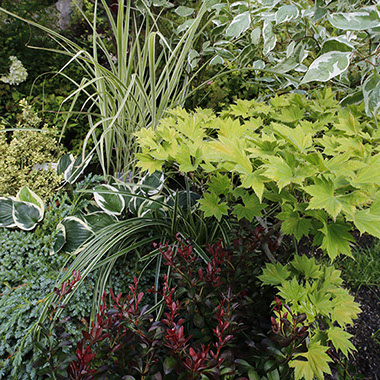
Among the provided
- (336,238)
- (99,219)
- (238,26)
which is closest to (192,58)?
(238,26)

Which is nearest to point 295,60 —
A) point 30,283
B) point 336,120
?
point 336,120

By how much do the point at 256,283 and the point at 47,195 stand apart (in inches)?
52.6

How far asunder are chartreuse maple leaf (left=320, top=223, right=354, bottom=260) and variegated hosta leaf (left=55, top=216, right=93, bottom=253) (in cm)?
109

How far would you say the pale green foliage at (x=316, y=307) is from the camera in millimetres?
814

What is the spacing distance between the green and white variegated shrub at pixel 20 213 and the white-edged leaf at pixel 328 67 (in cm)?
134

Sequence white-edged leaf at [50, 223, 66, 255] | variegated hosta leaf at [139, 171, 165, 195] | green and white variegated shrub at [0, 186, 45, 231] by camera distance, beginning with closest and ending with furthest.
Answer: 1. white-edged leaf at [50, 223, 66, 255]
2. green and white variegated shrub at [0, 186, 45, 231]
3. variegated hosta leaf at [139, 171, 165, 195]

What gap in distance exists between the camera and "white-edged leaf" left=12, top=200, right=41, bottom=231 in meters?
1.52

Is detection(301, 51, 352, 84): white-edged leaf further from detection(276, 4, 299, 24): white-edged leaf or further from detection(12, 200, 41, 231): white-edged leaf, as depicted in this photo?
detection(12, 200, 41, 231): white-edged leaf

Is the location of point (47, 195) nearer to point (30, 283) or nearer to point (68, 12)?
point (30, 283)

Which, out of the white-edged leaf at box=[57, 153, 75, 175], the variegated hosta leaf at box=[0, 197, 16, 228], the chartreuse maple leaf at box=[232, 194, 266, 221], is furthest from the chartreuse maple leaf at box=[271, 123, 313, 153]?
the white-edged leaf at box=[57, 153, 75, 175]

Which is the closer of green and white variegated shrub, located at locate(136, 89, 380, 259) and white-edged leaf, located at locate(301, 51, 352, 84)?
green and white variegated shrub, located at locate(136, 89, 380, 259)

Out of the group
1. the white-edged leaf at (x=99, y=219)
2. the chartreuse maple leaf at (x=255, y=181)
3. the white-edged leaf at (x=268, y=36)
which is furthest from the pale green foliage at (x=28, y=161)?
the chartreuse maple leaf at (x=255, y=181)

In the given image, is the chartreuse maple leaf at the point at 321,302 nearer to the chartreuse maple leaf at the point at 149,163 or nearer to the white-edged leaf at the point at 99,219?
the chartreuse maple leaf at the point at 149,163

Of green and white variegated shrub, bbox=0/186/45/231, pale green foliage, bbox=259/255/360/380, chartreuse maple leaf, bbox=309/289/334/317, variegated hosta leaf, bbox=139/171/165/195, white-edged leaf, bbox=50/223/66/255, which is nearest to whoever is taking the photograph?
pale green foliage, bbox=259/255/360/380
